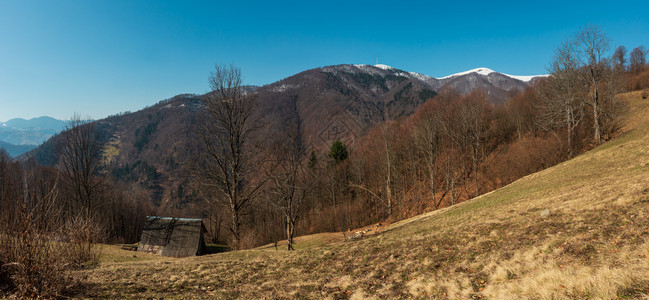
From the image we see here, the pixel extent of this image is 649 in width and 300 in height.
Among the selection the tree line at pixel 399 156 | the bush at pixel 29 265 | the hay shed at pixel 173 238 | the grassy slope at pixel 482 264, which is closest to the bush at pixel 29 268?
the bush at pixel 29 265

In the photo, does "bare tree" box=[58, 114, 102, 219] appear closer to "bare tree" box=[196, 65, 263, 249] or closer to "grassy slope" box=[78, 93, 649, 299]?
"bare tree" box=[196, 65, 263, 249]

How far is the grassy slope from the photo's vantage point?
6.21 meters

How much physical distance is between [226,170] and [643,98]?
56527 mm

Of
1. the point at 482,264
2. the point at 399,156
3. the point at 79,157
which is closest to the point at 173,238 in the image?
the point at 79,157

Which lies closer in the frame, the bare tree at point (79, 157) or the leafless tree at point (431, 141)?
the bare tree at point (79, 157)

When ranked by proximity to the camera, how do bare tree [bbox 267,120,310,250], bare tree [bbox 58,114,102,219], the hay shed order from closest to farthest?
bare tree [bbox 267,120,310,250] → the hay shed → bare tree [bbox 58,114,102,219]

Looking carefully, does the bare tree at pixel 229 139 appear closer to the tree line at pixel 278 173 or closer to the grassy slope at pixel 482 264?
the tree line at pixel 278 173

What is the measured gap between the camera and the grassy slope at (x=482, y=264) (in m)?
6.21

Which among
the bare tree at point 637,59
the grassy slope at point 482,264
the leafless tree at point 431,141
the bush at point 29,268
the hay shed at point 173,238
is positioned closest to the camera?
the bush at point 29,268

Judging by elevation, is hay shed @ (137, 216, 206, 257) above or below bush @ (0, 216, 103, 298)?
below

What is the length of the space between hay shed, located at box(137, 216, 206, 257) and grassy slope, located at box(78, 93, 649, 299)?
13.0 metres

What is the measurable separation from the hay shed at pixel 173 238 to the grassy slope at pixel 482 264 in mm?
13028

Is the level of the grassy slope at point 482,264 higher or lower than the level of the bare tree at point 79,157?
lower

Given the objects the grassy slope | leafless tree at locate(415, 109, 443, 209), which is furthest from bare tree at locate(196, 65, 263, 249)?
leafless tree at locate(415, 109, 443, 209)
